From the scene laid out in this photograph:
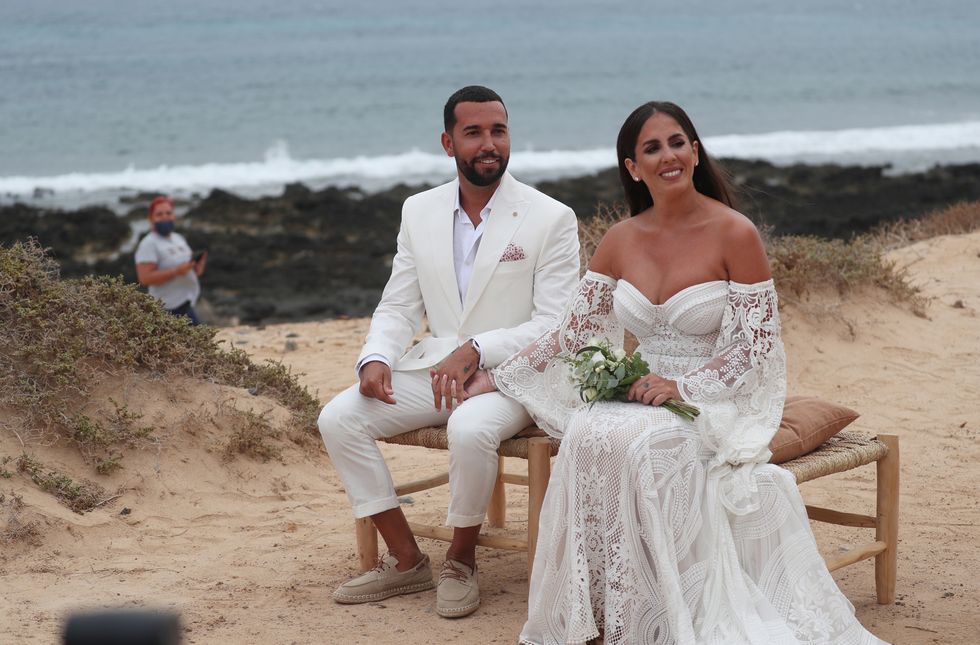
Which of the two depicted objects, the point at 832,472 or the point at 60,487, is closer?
the point at 832,472

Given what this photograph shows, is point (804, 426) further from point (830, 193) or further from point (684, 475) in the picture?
point (830, 193)

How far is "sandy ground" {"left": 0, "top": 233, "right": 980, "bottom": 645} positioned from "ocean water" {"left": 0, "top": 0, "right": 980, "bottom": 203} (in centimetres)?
2274

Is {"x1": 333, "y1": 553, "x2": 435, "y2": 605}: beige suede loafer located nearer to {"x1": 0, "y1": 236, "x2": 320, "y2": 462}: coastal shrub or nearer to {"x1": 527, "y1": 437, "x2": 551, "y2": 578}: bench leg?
{"x1": 527, "y1": 437, "x2": 551, "y2": 578}: bench leg

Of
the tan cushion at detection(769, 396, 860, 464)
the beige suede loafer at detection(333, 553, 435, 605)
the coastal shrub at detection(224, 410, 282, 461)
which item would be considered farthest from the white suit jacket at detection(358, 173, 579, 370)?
the coastal shrub at detection(224, 410, 282, 461)

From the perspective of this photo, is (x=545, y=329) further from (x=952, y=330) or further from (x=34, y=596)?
(x=952, y=330)

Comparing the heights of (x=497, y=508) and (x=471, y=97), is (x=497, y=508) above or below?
below

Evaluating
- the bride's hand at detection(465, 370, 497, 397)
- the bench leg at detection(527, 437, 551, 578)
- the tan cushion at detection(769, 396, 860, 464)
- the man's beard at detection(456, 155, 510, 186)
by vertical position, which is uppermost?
the man's beard at detection(456, 155, 510, 186)

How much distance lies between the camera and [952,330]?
8.51 m

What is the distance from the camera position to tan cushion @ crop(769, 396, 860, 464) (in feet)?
13.9

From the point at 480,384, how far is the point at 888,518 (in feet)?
5.46

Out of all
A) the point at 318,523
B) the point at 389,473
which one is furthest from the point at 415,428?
the point at 318,523

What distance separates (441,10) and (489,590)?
2837 inches

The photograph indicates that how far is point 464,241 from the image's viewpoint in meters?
5.08

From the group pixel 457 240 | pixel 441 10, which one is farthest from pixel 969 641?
pixel 441 10
